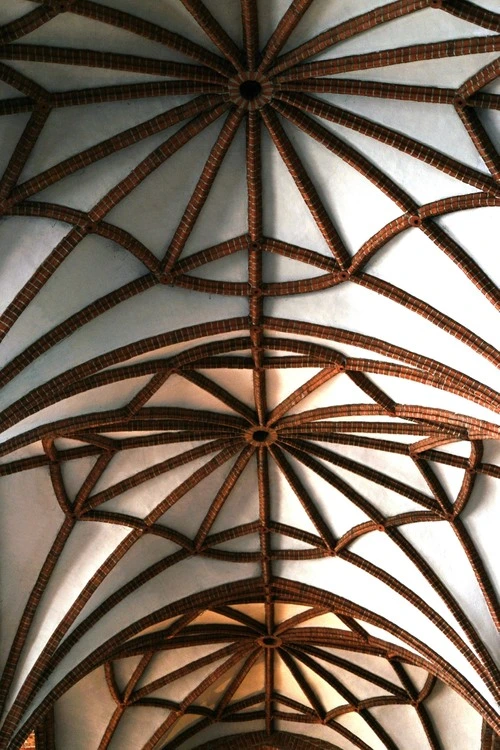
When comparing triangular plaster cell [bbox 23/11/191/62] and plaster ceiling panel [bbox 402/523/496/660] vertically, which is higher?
triangular plaster cell [bbox 23/11/191/62]

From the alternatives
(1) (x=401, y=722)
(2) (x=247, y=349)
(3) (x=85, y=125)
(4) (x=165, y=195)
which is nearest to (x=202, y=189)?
(4) (x=165, y=195)

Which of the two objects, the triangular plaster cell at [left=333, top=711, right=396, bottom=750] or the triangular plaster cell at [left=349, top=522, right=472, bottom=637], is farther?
the triangular plaster cell at [left=333, top=711, right=396, bottom=750]

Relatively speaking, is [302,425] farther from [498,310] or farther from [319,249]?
[498,310]

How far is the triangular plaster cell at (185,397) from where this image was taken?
60.6 feet

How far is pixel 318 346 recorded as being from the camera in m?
17.6

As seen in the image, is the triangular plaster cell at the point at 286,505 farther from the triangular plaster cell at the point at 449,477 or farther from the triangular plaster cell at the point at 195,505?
the triangular plaster cell at the point at 449,477

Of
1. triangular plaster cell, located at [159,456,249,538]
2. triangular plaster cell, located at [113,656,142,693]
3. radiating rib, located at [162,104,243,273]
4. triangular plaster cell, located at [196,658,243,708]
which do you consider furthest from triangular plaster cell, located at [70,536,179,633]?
radiating rib, located at [162,104,243,273]

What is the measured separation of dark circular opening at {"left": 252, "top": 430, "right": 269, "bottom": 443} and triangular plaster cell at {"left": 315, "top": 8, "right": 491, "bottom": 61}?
850cm

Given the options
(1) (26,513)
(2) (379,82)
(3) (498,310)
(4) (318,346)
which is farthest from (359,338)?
(1) (26,513)

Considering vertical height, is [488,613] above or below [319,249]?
below

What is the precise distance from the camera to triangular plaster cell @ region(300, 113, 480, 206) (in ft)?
46.9

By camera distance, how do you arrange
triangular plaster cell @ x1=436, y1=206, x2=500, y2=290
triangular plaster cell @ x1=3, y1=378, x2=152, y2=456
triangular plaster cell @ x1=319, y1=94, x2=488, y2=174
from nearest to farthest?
triangular plaster cell @ x1=319, y1=94, x2=488, y2=174, triangular plaster cell @ x1=436, y1=206, x2=500, y2=290, triangular plaster cell @ x1=3, y1=378, x2=152, y2=456

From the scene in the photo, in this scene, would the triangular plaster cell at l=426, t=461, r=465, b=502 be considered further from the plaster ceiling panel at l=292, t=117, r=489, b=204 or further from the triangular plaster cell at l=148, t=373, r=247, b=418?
the plaster ceiling panel at l=292, t=117, r=489, b=204

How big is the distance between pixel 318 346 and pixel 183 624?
958 cm
